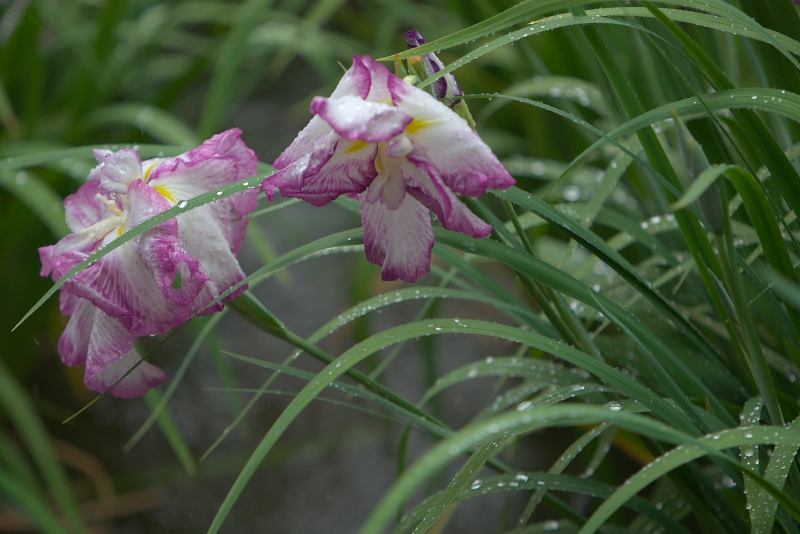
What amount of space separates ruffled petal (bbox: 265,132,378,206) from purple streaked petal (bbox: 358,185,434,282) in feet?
0.05

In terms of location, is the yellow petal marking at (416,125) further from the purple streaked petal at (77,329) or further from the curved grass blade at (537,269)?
the purple streaked petal at (77,329)

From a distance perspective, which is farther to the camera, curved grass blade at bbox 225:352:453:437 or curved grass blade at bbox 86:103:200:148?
curved grass blade at bbox 86:103:200:148

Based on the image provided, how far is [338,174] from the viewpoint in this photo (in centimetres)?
36

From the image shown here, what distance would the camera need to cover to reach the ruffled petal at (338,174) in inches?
14.0

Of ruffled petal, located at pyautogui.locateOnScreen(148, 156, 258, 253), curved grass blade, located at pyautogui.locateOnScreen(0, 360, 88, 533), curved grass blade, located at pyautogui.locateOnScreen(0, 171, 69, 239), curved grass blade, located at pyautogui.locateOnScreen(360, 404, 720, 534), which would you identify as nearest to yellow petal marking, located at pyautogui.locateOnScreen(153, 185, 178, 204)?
ruffled petal, located at pyautogui.locateOnScreen(148, 156, 258, 253)

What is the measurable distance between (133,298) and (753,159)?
1.38ft

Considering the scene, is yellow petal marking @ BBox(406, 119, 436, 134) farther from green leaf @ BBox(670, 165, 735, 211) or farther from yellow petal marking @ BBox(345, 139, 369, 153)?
green leaf @ BBox(670, 165, 735, 211)

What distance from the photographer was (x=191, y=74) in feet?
4.55

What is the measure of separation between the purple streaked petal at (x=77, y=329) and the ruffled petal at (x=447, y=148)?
247 millimetres

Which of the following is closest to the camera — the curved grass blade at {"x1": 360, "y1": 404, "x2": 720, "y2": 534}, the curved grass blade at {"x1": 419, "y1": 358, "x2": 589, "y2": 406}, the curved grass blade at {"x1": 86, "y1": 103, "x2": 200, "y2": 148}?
the curved grass blade at {"x1": 360, "y1": 404, "x2": 720, "y2": 534}

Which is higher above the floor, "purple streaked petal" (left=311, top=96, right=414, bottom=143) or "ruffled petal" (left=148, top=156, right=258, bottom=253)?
"purple streaked petal" (left=311, top=96, right=414, bottom=143)

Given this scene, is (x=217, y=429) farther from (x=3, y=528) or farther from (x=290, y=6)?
(x=290, y=6)

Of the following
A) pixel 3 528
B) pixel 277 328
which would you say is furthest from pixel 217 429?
pixel 277 328

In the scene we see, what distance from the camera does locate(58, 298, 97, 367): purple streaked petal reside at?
0.45m
